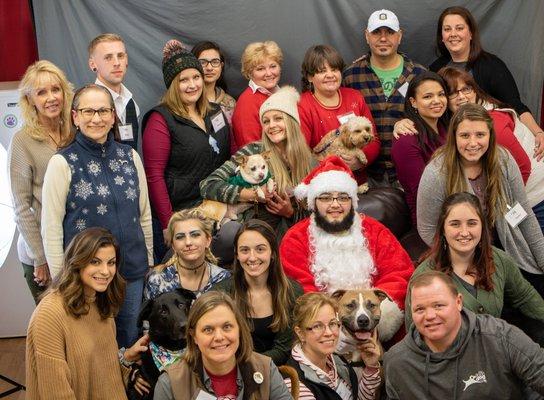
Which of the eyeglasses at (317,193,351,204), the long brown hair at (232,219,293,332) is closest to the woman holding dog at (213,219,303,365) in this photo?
the long brown hair at (232,219,293,332)

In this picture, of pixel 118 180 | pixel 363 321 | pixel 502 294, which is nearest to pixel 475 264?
pixel 502 294

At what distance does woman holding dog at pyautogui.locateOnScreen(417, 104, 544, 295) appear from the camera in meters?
4.34

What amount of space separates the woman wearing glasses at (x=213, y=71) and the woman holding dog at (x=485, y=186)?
1.32 m

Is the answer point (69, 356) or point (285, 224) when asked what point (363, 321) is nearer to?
point (285, 224)

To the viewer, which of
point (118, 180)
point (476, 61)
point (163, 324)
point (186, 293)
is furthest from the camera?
point (476, 61)

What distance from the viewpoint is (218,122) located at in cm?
502

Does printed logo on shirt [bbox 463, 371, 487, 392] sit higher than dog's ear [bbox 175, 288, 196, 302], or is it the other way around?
dog's ear [bbox 175, 288, 196, 302]

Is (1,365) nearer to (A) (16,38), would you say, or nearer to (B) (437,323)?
(A) (16,38)

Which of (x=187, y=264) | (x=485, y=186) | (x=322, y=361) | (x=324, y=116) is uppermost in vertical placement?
(x=324, y=116)

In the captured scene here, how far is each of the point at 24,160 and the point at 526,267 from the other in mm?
2445

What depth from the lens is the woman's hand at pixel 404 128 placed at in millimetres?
4727

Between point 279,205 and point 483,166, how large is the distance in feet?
3.38

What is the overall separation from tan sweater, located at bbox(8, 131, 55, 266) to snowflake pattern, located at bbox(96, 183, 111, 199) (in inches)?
15.2

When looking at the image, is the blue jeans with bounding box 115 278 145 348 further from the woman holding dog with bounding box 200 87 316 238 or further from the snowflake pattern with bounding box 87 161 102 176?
the woman holding dog with bounding box 200 87 316 238
